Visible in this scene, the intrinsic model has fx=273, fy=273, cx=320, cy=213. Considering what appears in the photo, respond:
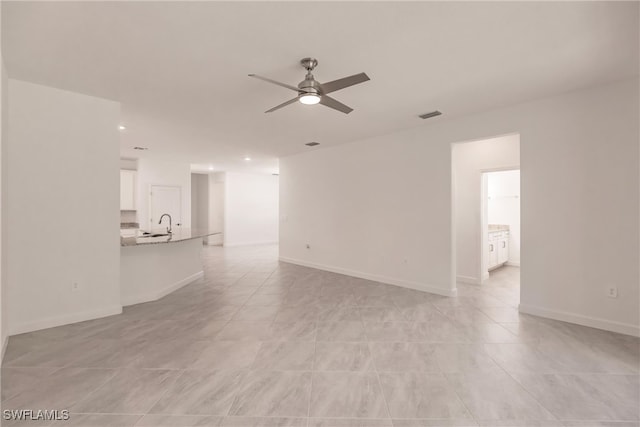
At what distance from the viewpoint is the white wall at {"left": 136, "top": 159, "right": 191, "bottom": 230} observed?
7910mm

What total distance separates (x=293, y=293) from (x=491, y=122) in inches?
160

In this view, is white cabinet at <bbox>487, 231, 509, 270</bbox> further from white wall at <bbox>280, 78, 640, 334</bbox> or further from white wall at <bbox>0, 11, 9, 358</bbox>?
white wall at <bbox>0, 11, 9, 358</bbox>

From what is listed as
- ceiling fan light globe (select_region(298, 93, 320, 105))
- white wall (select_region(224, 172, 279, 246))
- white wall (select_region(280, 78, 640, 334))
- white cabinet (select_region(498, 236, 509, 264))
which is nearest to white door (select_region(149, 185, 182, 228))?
white wall (select_region(224, 172, 279, 246))

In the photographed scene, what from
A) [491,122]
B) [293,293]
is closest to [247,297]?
[293,293]

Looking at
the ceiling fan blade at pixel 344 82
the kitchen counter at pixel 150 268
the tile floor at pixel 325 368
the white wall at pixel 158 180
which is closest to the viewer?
the tile floor at pixel 325 368

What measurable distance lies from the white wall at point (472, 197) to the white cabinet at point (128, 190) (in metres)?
8.45

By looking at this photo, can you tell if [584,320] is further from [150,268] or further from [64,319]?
[64,319]

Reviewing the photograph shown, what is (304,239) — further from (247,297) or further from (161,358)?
(161,358)

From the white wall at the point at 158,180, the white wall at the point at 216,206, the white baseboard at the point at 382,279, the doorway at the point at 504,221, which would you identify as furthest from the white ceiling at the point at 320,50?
the white wall at the point at 216,206

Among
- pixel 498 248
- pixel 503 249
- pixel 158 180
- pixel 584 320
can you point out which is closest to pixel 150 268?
pixel 158 180

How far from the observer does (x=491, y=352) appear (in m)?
2.69

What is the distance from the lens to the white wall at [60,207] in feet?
10.2

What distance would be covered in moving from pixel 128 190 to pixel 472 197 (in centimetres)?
884

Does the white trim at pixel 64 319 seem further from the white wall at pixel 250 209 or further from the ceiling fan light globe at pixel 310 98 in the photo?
the white wall at pixel 250 209
